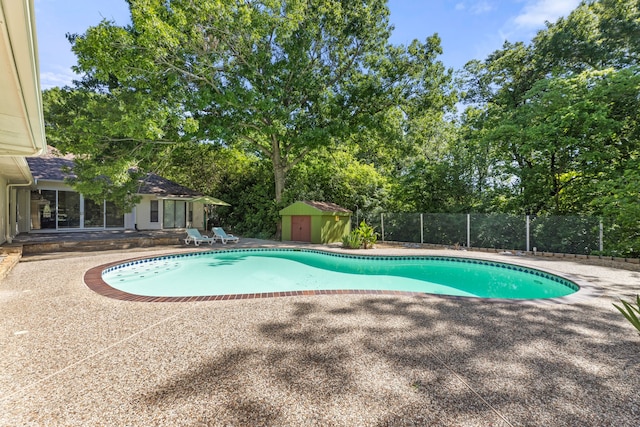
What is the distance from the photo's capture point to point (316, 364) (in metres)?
2.99

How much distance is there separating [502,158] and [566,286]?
11550 mm

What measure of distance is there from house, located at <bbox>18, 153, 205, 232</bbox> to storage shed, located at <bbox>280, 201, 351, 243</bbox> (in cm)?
682

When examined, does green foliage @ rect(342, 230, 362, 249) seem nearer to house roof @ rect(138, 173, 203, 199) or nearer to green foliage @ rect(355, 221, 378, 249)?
green foliage @ rect(355, 221, 378, 249)

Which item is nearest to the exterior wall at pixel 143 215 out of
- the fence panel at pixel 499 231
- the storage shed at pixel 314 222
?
the storage shed at pixel 314 222

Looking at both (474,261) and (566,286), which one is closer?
(566,286)

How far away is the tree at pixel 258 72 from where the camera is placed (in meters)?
11.2

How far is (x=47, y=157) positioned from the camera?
17.8 m

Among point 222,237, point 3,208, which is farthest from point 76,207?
point 222,237

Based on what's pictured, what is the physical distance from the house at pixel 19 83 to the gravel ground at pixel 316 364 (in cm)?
263

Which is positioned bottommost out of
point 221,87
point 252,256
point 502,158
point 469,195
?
point 252,256

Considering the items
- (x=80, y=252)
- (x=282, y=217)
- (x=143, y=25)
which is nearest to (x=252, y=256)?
(x=282, y=217)

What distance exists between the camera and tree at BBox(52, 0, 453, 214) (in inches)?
443

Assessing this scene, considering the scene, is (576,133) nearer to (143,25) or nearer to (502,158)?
(502,158)

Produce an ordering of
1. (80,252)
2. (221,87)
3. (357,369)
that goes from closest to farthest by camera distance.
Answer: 1. (357,369)
2. (80,252)
3. (221,87)
